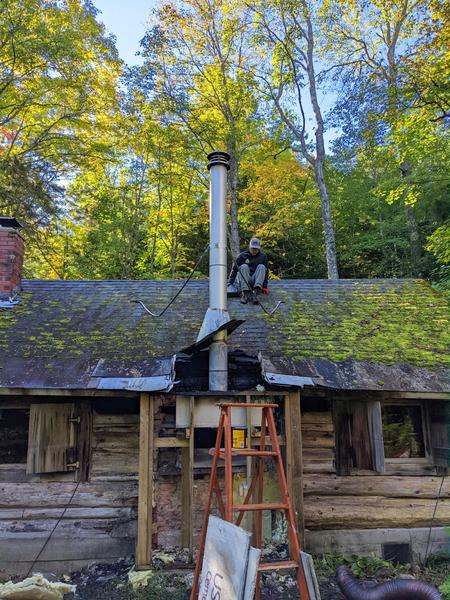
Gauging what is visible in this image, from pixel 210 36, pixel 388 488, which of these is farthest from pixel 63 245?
pixel 388 488

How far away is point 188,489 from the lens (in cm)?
620

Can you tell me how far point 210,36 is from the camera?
61.6 feet

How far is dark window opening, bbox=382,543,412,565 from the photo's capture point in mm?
6273

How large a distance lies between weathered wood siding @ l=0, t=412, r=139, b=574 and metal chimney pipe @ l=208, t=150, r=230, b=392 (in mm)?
1854

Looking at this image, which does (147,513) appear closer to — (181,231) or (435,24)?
(435,24)

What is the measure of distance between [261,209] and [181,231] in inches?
152

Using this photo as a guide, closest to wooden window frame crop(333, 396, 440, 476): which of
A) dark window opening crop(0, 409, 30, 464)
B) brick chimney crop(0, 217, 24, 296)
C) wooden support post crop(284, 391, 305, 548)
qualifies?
wooden support post crop(284, 391, 305, 548)

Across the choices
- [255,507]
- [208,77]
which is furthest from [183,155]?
[255,507]

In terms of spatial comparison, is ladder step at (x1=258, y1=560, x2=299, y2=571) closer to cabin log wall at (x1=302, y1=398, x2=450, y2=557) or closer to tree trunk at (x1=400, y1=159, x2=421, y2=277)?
cabin log wall at (x1=302, y1=398, x2=450, y2=557)

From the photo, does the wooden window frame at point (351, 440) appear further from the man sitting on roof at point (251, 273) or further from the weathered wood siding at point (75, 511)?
the weathered wood siding at point (75, 511)

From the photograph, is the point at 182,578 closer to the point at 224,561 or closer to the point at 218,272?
the point at 224,561

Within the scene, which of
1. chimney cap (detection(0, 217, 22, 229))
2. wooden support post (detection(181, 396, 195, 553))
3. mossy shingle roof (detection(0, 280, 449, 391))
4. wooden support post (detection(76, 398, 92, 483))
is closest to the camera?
wooden support post (detection(181, 396, 195, 553))

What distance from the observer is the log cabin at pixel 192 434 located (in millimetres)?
5832

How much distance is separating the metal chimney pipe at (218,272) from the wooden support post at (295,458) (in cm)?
95
